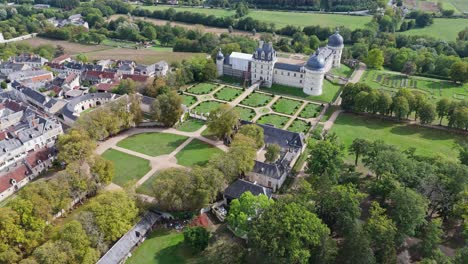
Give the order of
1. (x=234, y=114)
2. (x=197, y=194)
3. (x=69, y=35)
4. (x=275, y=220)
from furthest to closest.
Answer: (x=69, y=35) < (x=234, y=114) < (x=197, y=194) < (x=275, y=220)

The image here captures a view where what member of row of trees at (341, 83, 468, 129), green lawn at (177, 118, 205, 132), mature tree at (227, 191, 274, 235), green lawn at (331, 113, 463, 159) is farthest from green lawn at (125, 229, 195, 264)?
row of trees at (341, 83, 468, 129)

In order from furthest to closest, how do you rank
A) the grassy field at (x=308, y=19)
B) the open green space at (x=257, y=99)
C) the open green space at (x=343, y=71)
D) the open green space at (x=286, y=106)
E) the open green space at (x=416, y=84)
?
the grassy field at (x=308, y=19) < the open green space at (x=343, y=71) < the open green space at (x=416, y=84) < the open green space at (x=257, y=99) < the open green space at (x=286, y=106)

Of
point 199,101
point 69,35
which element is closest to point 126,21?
point 69,35

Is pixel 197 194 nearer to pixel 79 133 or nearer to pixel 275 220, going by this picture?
pixel 275 220

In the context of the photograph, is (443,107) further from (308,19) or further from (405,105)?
(308,19)

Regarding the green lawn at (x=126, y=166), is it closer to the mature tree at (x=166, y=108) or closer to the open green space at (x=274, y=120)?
the mature tree at (x=166, y=108)

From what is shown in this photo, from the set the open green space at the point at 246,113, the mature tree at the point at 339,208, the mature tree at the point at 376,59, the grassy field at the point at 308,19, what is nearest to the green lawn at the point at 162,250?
the mature tree at the point at 339,208

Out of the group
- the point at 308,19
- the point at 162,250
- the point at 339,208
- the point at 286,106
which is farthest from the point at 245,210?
the point at 308,19
